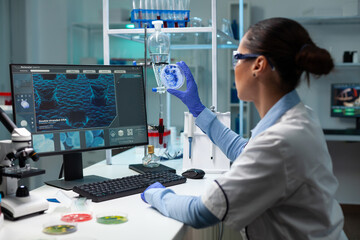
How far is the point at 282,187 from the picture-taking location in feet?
3.17

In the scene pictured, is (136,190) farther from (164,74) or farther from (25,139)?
(164,74)

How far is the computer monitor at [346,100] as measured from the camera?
4316 mm

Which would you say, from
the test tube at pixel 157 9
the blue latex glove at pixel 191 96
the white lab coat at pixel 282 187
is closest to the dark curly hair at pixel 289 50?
the white lab coat at pixel 282 187

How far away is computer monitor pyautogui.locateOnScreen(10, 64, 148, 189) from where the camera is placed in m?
1.39

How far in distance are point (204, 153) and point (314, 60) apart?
0.89 meters

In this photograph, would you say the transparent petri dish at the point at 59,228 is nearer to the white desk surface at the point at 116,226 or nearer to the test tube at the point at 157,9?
the white desk surface at the point at 116,226

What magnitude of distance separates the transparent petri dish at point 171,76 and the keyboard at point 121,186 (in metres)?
0.47

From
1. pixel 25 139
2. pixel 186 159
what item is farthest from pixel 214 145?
pixel 25 139

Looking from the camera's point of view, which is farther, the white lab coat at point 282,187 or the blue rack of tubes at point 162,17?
the blue rack of tubes at point 162,17

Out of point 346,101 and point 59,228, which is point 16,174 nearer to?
point 59,228

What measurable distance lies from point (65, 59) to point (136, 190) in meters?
3.45

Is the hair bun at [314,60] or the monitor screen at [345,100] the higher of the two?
the hair bun at [314,60]

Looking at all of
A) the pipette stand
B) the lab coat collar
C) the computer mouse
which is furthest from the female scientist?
the pipette stand

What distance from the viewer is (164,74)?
182cm
